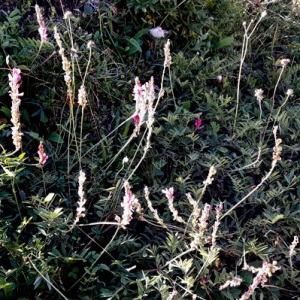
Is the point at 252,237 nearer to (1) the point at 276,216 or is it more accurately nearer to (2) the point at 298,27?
(1) the point at 276,216

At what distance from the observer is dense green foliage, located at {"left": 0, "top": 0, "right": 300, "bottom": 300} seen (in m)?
1.83

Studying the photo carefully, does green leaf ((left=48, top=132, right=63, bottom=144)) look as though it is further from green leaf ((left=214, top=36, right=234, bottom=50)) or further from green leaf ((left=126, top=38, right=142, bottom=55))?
green leaf ((left=214, top=36, right=234, bottom=50))

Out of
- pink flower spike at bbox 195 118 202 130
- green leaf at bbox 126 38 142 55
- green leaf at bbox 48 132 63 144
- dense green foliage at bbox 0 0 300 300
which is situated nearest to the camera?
dense green foliage at bbox 0 0 300 300

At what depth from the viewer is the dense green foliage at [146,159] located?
1.83 m

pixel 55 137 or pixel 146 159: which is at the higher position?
pixel 55 137

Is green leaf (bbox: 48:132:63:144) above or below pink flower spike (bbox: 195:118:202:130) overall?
above

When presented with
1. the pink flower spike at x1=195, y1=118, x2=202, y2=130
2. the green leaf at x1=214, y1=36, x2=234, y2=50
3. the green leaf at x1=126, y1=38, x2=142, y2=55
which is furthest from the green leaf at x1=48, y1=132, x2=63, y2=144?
the green leaf at x1=214, y1=36, x2=234, y2=50

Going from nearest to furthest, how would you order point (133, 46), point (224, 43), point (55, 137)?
1. point (55, 137)
2. point (133, 46)
3. point (224, 43)

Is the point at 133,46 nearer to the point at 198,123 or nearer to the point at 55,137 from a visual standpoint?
the point at 198,123

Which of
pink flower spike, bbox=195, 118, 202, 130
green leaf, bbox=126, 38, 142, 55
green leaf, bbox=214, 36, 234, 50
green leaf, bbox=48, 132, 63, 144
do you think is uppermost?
green leaf, bbox=126, 38, 142, 55

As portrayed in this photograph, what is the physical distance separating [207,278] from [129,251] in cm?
33

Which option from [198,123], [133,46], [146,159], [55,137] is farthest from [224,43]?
[55,137]

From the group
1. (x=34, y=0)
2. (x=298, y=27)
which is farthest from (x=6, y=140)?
(x=298, y=27)

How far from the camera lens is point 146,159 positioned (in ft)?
7.69
